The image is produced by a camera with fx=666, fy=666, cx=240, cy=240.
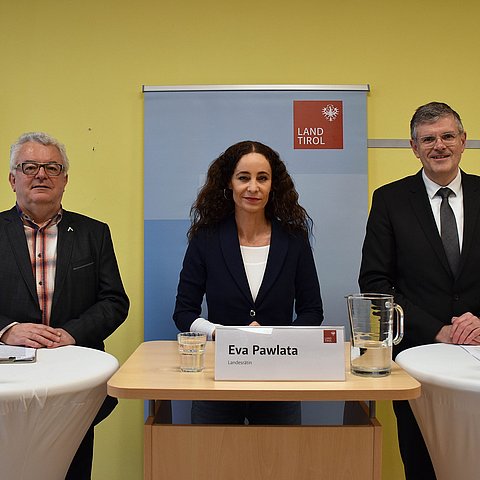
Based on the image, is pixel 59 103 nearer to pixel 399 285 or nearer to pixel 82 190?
pixel 82 190

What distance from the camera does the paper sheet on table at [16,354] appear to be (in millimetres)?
2070

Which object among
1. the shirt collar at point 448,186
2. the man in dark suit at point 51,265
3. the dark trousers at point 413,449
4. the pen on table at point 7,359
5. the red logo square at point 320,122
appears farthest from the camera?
the red logo square at point 320,122

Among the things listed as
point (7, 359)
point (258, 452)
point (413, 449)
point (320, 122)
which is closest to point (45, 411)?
point (7, 359)

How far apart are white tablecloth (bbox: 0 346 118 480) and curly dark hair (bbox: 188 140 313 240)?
932 mm

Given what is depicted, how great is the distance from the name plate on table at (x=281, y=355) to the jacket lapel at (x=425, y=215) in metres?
0.97

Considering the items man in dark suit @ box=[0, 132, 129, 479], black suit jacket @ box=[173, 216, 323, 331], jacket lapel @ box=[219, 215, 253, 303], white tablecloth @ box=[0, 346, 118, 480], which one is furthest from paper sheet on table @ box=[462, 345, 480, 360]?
man in dark suit @ box=[0, 132, 129, 479]

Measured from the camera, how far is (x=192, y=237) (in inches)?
110

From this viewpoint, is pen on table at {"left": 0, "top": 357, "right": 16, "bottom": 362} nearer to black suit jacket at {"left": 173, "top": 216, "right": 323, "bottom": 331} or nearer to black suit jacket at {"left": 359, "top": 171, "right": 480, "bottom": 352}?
black suit jacket at {"left": 173, "top": 216, "right": 323, "bottom": 331}

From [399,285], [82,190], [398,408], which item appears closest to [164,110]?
[82,190]

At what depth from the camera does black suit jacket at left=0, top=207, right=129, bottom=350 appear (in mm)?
2658

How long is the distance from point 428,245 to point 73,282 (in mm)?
1450

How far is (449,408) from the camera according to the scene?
1.89 meters

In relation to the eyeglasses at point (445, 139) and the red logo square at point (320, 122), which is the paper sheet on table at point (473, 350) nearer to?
the eyeglasses at point (445, 139)

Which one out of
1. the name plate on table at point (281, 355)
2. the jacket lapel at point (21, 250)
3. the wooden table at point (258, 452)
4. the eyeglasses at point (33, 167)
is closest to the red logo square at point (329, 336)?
the name plate on table at point (281, 355)
